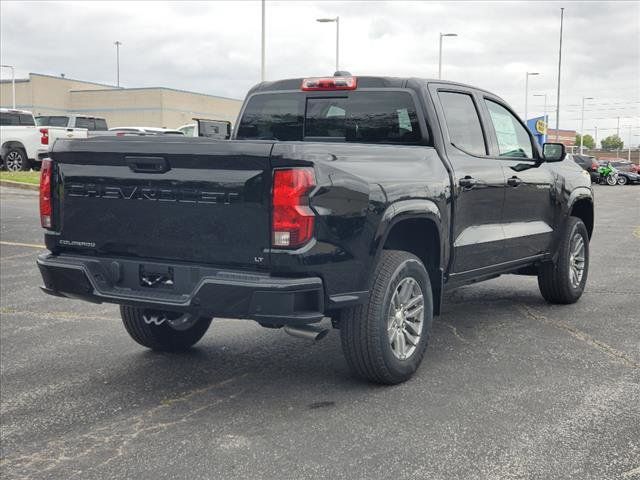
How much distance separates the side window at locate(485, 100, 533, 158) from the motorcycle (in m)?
37.4

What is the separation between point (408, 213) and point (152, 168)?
1575 mm

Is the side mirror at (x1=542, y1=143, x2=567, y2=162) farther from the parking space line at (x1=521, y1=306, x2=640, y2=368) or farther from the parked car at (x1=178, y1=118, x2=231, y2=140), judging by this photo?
the parked car at (x1=178, y1=118, x2=231, y2=140)

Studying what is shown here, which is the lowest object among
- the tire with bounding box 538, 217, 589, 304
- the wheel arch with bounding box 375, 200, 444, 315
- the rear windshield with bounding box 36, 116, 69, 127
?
the tire with bounding box 538, 217, 589, 304

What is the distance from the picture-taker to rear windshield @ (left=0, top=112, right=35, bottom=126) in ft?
88.1

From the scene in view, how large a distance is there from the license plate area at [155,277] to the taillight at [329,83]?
84.8 inches

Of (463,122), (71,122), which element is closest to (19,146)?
(71,122)

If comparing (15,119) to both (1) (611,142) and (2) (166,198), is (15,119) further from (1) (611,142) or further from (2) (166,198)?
(1) (611,142)

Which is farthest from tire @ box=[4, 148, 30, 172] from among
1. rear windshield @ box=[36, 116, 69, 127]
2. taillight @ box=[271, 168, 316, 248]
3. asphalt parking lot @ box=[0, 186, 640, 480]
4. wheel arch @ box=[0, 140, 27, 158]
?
taillight @ box=[271, 168, 316, 248]

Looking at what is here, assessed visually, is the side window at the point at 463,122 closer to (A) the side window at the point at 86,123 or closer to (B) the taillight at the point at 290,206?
(B) the taillight at the point at 290,206

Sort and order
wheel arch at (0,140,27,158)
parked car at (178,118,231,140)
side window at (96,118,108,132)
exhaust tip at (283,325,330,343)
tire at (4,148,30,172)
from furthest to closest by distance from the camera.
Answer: side window at (96,118,108,132) < tire at (4,148,30,172) < wheel arch at (0,140,27,158) < parked car at (178,118,231,140) < exhaust tip at (283,325,330,343)

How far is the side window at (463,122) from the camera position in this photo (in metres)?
5.82

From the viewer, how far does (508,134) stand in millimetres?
6629

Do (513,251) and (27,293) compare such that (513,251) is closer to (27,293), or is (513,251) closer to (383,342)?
(383,342)

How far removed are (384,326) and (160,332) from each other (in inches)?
75.7
